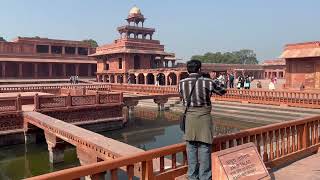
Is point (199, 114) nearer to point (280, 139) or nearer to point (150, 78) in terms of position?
point (280, 139)

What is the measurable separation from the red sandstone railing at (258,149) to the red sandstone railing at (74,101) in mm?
10597

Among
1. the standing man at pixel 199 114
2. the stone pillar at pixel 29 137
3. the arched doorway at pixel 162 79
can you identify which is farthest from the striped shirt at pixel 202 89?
the arched doorway at pixel 162 79

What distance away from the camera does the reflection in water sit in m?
11.7

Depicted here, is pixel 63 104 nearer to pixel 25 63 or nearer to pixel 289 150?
pixel 289 150

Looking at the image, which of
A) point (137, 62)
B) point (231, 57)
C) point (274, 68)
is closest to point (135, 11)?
point (137, 62)

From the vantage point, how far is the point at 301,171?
589 cm

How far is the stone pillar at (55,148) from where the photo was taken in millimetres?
11383

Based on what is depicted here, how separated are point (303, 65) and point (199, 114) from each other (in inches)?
995

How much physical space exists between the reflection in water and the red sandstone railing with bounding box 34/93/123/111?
5.16 feet

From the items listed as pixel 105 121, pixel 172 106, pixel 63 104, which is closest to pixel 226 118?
pixel 172 106

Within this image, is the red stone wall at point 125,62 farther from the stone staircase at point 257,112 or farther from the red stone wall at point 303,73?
the red stone wall at point 303,73

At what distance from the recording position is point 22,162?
1251 cm

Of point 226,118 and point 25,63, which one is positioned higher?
point 25,63

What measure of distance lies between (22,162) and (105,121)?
5116 millimetres
